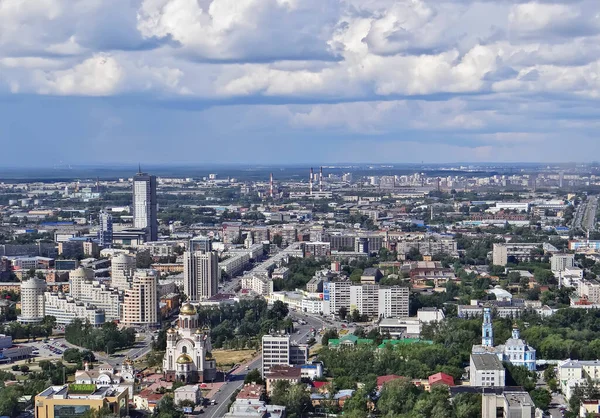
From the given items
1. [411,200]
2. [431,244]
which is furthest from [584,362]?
[411,200]

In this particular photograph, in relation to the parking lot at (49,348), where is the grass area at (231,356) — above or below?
above

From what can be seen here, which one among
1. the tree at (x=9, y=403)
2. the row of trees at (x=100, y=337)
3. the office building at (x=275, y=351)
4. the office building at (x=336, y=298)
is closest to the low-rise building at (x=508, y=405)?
the office building at (x=275, y=351)

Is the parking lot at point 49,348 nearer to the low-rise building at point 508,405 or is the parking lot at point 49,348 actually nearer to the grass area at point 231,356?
the grass area at point 231,356

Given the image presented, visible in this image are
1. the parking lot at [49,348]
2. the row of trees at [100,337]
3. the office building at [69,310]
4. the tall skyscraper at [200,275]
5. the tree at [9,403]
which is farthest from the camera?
the tall skyscraper at [200,275]

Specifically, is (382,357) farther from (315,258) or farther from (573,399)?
(315,258)

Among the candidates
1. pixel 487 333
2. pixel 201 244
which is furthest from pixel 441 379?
pixel 201 244

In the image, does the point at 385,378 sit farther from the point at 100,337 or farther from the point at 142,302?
the point at 142,302
